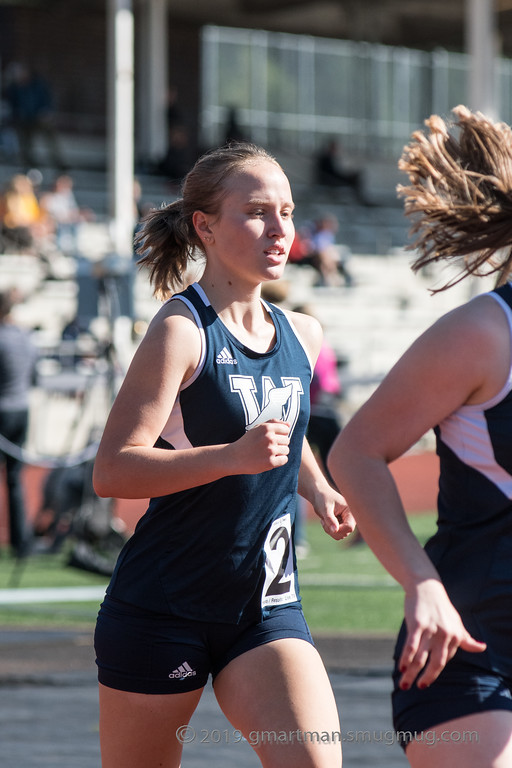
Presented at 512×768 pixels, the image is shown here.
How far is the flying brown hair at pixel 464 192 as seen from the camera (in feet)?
9.23

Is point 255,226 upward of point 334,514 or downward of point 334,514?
upward

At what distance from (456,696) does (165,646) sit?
0.81 m

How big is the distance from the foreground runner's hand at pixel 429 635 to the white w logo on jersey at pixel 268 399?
0.81m

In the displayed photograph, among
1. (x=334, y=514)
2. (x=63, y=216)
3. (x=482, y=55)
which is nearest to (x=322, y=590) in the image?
(x=334, y=514)

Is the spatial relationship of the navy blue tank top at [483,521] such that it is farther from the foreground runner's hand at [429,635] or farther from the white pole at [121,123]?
the white pole at [121,123]

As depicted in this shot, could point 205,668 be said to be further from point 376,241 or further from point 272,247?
point 376,241

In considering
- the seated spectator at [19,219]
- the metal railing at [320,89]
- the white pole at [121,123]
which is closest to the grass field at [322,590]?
the seated spectator at [19,219]

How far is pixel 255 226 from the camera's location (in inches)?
127

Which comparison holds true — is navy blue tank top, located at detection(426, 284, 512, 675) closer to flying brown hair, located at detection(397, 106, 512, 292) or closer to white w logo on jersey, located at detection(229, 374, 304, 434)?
flying brown hair, located at detection(397, 106, 512, 292)

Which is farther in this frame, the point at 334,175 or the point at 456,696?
the point at 334,175

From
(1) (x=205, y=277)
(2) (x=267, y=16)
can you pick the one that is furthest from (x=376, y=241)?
(1) (x=205, y=277)

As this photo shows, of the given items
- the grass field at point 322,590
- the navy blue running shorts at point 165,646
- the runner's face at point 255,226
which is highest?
the runner's face at point 255,226

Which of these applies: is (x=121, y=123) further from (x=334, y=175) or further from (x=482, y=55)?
(x=334, y=175)

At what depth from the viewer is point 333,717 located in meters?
3.07
